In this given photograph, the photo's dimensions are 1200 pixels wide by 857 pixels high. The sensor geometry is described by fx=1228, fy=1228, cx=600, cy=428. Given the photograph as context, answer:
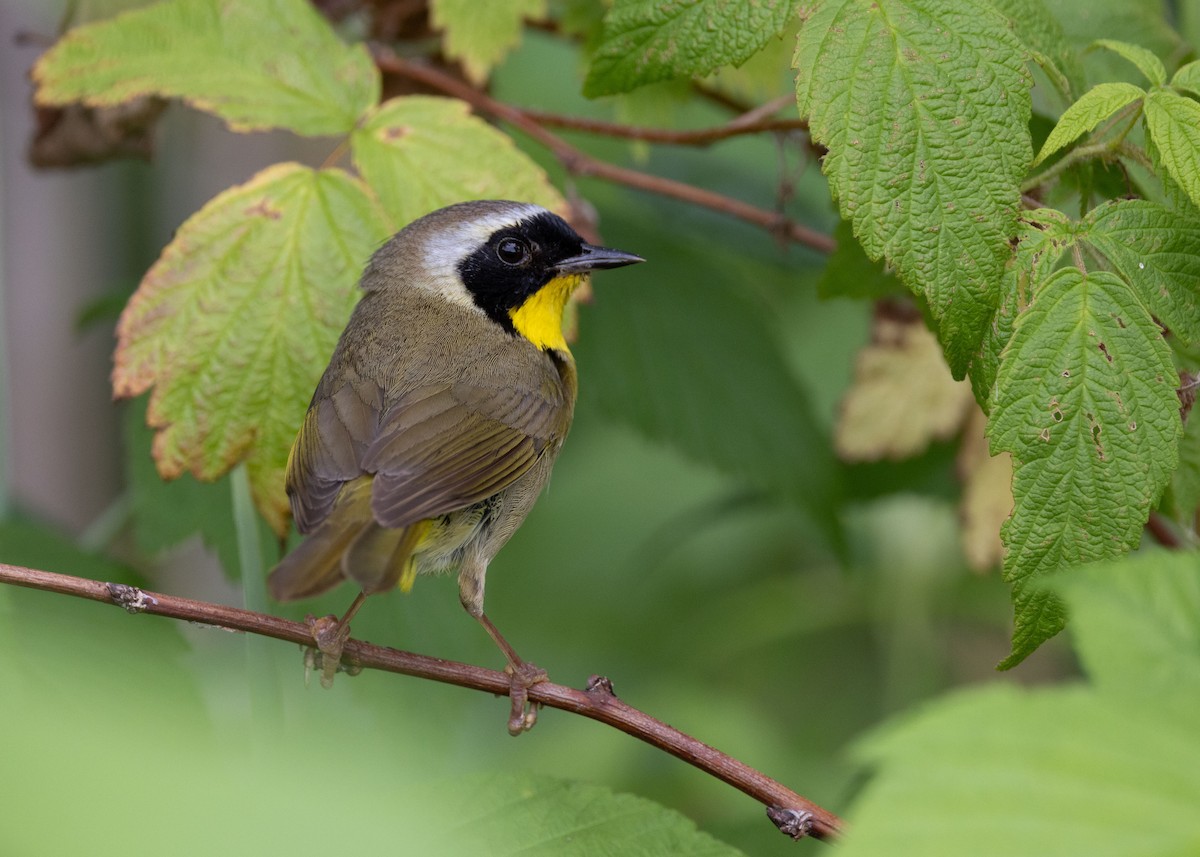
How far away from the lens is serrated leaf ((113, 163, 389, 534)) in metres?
2.30

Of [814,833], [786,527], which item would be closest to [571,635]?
[786,527]

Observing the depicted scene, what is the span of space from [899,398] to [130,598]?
205 centimetres

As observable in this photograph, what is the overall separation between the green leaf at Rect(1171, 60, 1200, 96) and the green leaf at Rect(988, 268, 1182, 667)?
40 cm

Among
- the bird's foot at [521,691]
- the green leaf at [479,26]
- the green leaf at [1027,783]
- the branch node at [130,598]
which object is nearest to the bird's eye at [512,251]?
the green leaf at [479,26]

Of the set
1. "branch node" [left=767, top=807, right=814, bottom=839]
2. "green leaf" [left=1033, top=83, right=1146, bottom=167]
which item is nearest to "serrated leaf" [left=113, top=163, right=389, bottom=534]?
"branch node" [left=767, top=807, right=814, bottom=839]

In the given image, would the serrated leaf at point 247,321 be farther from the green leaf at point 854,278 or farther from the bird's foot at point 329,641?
the green leaf at point 854,278

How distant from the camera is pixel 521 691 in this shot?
81.0 inches

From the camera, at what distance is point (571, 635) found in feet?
15.6

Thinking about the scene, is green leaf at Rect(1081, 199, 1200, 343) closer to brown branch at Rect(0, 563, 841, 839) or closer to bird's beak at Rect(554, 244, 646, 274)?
brown branch at Rect(0, 563, 841, 839)

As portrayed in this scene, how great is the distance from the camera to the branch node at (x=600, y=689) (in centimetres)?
190

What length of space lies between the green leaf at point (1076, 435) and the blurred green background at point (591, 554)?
86 centimetres

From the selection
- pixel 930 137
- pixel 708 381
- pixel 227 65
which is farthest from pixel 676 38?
pixel 708 381

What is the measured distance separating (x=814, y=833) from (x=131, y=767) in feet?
3.69

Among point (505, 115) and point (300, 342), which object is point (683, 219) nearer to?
point (505, 115)
